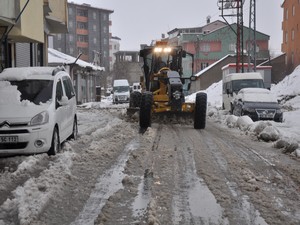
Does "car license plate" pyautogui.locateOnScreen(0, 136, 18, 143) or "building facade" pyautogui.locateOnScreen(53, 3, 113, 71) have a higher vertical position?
"building facade" pyautogui.locateOnScreen(53, 3, 113, 71)

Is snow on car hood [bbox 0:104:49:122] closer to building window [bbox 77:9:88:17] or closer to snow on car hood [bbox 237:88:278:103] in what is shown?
snow on car hood [bbox 237:88:278:103]

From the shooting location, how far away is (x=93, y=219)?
15.9 feet

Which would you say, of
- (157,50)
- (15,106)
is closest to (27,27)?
(157,50)

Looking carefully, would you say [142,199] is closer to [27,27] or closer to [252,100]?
[27,27]

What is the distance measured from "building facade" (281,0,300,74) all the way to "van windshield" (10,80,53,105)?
42.6 meters

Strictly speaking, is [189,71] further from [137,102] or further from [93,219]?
[93,219]

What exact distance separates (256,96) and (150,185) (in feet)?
38.7

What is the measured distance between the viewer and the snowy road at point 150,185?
496 centimetres

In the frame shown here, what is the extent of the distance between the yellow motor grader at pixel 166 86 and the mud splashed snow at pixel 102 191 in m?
5.17

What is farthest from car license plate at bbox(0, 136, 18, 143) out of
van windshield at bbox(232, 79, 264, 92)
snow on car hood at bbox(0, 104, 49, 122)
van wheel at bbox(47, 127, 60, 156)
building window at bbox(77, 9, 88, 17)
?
building window at bbox(77, 9, 88, 17)

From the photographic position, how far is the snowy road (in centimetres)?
496

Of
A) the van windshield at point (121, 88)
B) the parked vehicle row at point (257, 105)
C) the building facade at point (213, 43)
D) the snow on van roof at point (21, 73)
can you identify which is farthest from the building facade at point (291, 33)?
the snow on van roof at point (21, 73)

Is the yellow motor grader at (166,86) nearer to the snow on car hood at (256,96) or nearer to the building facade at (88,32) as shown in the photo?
the snow on car hood at (256,96)

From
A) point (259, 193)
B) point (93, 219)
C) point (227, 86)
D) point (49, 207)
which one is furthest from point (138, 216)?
point (227, 86)
